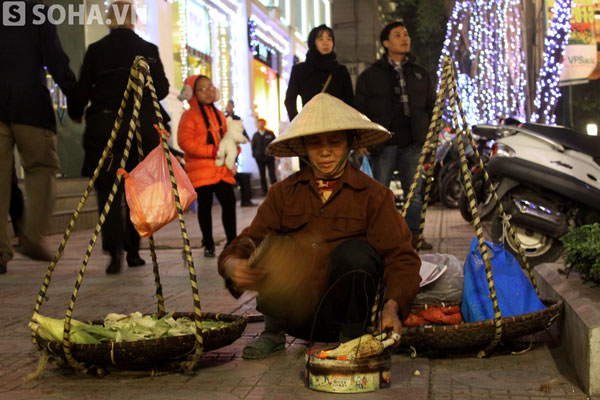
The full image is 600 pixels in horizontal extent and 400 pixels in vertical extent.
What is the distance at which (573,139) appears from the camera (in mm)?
6793

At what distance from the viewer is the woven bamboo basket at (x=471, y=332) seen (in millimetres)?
3633

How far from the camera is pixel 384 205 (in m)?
3.77

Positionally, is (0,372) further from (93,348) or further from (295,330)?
(295,330)

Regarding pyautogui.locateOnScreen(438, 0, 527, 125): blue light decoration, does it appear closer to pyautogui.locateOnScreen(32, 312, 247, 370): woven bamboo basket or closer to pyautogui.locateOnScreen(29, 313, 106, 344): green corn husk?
pyautogui.locateOnScreen(32, 312, 247, 370): woven bamboo basket

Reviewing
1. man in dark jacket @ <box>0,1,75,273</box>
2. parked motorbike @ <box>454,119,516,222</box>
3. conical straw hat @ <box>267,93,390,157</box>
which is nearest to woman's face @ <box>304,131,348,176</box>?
conical straw hat @ <box>267,93,390,157</box>

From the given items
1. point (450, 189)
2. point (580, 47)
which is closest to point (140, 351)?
point (450, 189)

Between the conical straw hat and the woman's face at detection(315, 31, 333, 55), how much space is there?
3985mm

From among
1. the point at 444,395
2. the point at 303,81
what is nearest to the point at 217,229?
the point at 303,81

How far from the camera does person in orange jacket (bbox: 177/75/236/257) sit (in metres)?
8.10

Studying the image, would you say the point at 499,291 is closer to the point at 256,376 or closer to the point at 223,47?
the point at 256,376

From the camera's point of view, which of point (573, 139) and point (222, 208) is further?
point (222, 208)

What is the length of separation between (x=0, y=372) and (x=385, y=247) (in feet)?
5.89

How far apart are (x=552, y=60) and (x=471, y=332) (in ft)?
62.1

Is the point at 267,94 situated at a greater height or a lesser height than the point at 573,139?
greater
